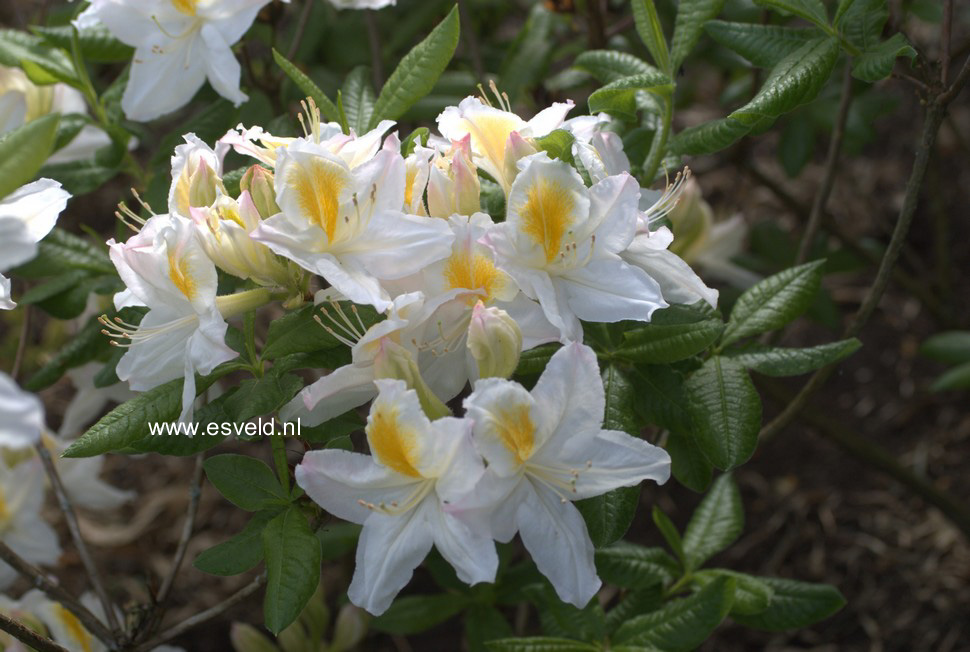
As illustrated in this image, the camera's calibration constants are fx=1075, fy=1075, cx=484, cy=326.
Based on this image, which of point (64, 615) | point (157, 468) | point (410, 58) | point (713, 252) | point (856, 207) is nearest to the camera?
point (410, 58)

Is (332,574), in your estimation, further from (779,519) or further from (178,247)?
(178,247)

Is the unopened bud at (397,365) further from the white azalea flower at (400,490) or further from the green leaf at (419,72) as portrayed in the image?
the green leaf at (419,72)

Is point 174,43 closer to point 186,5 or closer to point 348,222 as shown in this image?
point 186,5

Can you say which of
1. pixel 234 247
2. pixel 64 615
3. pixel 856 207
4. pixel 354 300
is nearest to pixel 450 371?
pixel 354 300

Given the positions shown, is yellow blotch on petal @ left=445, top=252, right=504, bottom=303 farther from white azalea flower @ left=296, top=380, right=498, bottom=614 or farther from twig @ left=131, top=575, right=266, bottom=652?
twig @ left=131, top=575, right=266, bottom=652

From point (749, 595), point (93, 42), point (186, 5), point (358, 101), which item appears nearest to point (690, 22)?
point (358, 101)

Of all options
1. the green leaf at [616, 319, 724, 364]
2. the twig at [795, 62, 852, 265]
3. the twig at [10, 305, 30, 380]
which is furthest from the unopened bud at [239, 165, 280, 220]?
the twig at [795, 62, 852, 265]
